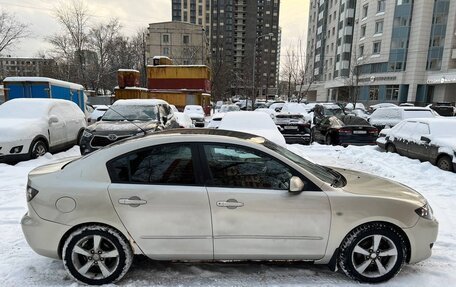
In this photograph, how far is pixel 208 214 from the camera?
295cm

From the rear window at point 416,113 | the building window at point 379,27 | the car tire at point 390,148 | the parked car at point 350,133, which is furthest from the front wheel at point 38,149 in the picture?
the building window at point 379,27

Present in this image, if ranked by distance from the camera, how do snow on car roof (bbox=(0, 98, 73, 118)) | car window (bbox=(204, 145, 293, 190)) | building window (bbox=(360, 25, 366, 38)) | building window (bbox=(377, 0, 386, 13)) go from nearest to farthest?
1. car window (bbox=(204, 145, 293, 190))
2. snow on car roof (bbox=(0, 98, 73, 118))
3. building window (bbox=(377, 0, 386, 13))
4. building window (bbox=(360, 25, 366, 38))

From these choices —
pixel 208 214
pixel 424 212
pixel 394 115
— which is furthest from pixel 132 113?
pixel 394 115

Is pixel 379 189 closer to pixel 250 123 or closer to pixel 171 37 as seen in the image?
pixel 250 123

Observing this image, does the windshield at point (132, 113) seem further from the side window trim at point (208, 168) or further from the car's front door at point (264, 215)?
the car's front door at point (264, 215)

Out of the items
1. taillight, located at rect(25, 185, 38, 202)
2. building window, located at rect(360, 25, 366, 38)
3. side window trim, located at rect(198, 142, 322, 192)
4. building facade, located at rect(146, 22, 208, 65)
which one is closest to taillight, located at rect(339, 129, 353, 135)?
side window trim, located at rect(198, 142, 322, 192)

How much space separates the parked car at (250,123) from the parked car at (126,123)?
1.95 metres

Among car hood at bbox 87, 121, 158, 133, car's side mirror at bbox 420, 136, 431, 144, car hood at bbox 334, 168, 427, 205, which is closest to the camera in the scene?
car hood at bbox 334, 168, 427, 205

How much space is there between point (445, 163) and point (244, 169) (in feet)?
23.4

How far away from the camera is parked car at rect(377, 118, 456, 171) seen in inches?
311

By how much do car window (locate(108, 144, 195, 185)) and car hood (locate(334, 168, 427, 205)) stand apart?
1.64m

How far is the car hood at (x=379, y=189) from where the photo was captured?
10.3 ft

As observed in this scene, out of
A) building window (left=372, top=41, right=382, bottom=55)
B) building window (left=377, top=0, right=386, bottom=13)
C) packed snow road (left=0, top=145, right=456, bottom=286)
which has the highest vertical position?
building window (left=377, top=0, right=386, bottom=13)

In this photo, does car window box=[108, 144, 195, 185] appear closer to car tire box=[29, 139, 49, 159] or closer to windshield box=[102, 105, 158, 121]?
windshield box=[102, 105, 158, 121]
